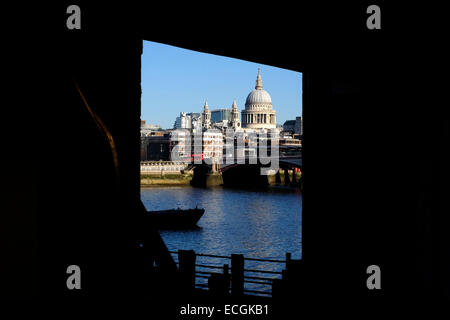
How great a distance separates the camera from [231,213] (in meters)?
52.4

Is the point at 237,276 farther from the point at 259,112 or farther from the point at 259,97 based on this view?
the point at 259,97

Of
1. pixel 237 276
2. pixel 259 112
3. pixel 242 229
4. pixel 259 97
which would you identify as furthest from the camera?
pixel 259 97

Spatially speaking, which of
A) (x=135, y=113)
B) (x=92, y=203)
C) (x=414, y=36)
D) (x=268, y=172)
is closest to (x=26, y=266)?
(x=92, y=203)

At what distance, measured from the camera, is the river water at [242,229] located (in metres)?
31.8

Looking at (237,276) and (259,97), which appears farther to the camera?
(259,97)

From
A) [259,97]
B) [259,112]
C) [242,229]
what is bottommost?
[242,229]

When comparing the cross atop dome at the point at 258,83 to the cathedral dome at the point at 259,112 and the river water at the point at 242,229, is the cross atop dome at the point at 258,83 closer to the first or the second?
the cathedral dome at the point at 259,112

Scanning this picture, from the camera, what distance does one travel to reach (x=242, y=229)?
137ft

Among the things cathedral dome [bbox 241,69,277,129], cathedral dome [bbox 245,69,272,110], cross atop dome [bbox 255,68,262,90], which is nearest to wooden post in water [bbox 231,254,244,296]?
cathedral dome [bbox 241,69,277,129]

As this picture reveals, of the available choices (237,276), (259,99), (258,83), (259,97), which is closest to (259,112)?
(259,99)

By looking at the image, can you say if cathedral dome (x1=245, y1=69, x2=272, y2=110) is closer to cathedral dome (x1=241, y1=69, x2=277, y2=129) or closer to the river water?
cathedral dome (x1=241, y1=69, x2=277, y2=129)
